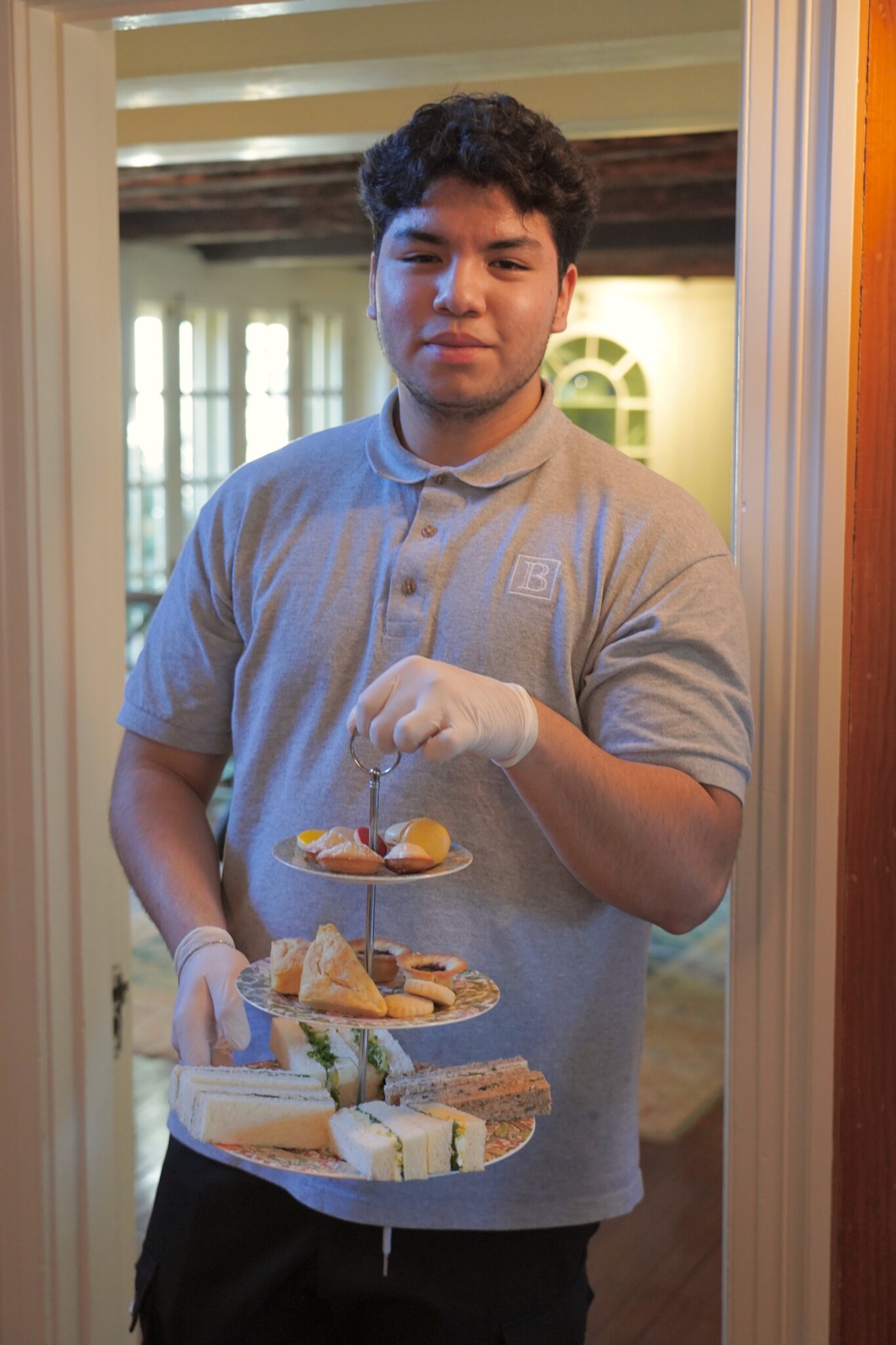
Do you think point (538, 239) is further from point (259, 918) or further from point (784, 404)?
point (259, 918)

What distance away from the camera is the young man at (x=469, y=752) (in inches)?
49.0

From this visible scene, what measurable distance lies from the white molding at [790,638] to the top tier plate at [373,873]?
46 cm

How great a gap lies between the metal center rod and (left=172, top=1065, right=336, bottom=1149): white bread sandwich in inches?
1.5

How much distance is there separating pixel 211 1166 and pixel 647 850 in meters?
0.65

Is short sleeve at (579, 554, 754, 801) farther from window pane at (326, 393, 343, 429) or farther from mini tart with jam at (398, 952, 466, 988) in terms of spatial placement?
window pane at (326, 393, 343, 429)

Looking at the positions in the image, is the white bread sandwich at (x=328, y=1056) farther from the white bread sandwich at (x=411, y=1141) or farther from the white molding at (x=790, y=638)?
the white molding at (x=790, y=638)

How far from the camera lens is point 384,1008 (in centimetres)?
96

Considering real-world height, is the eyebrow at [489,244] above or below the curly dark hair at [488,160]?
below

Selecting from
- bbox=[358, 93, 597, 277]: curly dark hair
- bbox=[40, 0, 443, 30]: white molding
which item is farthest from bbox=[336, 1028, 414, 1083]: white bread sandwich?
bbox=[40, 0, 443, 30]: white molding

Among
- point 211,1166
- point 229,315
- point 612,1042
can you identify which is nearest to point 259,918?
point 211,1166

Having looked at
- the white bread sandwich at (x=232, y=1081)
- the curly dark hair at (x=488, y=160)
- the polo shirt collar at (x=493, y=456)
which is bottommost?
the white bread sandwich at (x=232, y=1081)

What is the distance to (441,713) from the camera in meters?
1.02

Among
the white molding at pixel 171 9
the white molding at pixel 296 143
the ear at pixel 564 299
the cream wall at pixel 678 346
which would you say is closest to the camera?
the ear at pixel 564 299

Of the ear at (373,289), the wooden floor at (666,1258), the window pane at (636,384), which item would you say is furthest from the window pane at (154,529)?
the ear at (373,289)
